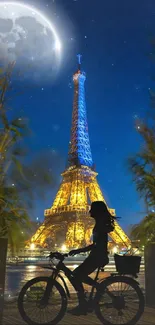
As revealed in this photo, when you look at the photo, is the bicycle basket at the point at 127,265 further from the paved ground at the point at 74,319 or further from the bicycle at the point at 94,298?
the paved ground at the point at 74,319

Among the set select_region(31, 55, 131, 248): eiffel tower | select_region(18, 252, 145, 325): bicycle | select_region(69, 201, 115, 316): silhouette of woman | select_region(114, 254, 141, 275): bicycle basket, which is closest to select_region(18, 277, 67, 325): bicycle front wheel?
select_region(18, 252, 145, 325): bicycle

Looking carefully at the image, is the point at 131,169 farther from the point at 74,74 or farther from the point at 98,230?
the point at 74,74

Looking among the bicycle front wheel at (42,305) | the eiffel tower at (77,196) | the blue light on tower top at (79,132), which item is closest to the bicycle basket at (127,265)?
the bicycle front wheel at (42,305)

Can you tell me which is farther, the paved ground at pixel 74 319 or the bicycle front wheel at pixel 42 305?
the paved ground at pixel 74 319

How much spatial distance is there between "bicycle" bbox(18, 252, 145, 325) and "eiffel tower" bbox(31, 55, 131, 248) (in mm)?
37339

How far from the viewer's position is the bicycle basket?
16.5 ft

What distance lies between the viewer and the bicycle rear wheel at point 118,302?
16.3ft

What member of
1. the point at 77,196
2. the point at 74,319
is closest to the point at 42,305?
the point at 74,319

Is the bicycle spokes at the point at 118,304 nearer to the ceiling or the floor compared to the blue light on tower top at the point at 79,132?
nearer to the floor

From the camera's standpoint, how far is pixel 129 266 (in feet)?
16.6

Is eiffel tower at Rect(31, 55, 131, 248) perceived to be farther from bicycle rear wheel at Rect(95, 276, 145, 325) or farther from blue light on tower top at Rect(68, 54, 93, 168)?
bicycle rear wheel at Rect(95, 276, 145, 325)

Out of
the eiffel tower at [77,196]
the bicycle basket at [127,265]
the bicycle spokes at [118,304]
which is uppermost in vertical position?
the eiffel tower at [77,196]

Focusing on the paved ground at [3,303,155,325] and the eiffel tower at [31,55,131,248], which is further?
the eiffel tower at [31,55,131,248]

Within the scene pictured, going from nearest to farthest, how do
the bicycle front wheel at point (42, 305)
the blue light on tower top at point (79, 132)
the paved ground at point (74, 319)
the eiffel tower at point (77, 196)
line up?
1. the bicycle front wheel at point (42, 305)
2. the paved ground at point (74, 319)
3. the eiffel tower at point (77, 196)
4. the blue light on tower top at point (79, 132)
